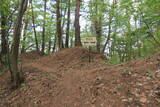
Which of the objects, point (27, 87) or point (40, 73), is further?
point (40, 73)

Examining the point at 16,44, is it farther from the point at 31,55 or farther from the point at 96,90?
the point at 31,55

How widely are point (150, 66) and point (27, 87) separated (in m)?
5.13

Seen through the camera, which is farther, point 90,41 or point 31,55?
point 31,55

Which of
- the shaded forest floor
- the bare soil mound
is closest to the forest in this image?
the shaded forest floor

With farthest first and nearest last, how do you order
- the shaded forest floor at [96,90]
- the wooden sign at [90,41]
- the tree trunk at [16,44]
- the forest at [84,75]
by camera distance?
the wooden sign at [90,41], the tree trunk at [16,44], the forest at [84,75], the shaded forest floor at [96,90]

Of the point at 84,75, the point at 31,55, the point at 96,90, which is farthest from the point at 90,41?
the point at 31,55

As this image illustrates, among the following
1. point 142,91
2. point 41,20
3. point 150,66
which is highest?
point 41,20

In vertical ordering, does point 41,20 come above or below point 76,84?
above

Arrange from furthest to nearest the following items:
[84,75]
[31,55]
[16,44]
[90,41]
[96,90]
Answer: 1. [31,55]
2. [90,41]
3. [84,75]
4. [16,44]
5. [96,90]

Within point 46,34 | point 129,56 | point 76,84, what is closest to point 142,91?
point 76,84

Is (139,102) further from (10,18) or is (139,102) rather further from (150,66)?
(10,18)

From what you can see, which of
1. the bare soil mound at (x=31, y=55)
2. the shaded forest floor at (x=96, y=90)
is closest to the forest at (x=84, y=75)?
the shaded forest floor at (x=96, y=90)

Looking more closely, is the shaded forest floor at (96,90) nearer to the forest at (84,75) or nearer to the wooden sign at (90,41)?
the forest at (84,75)

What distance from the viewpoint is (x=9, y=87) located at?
19.6 feet
